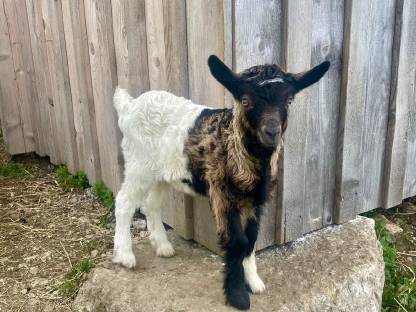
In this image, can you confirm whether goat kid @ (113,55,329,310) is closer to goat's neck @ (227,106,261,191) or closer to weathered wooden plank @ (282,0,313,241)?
goat's neck @ (227,106,261,191)

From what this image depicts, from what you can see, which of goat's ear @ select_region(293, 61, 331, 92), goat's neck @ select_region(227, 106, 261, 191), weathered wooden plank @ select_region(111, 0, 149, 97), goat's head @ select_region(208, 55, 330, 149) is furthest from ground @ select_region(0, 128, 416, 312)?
goat's ear @ select_region(293, 61, 331, 92)

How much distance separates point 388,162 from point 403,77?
0.65 metres

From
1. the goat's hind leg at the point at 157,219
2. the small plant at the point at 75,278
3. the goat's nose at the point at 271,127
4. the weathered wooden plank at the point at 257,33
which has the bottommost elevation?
the small plant at the point at 75,278

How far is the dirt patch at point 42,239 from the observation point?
337cm

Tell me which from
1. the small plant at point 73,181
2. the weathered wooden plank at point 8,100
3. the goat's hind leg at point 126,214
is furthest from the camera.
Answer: the weathered wooden plank at point 8,100

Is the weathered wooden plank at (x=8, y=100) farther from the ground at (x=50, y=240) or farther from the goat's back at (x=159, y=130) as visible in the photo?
the goat's back at (x=159, y=130)

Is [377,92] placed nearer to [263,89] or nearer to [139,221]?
[263,89]

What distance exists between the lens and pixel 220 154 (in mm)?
2602

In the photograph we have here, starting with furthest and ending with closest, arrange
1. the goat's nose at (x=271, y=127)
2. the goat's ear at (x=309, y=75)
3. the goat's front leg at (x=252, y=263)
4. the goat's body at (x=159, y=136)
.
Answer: the goat's body at (x=159, y=136), the goat's front leg at (x=252, y=263), the goat's ear at (x=309, y=75), the goat's nose at (x=271, y=127)

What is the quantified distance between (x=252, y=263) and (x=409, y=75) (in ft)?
6.48

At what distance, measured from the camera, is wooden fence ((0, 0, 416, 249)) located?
299 centimetres

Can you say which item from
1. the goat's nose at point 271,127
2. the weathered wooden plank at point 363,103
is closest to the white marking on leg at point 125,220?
the goat's nose at point 271,127

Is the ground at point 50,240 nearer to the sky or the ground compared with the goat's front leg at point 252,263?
nearer to the ground

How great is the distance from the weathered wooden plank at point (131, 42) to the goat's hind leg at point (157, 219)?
84 cm
